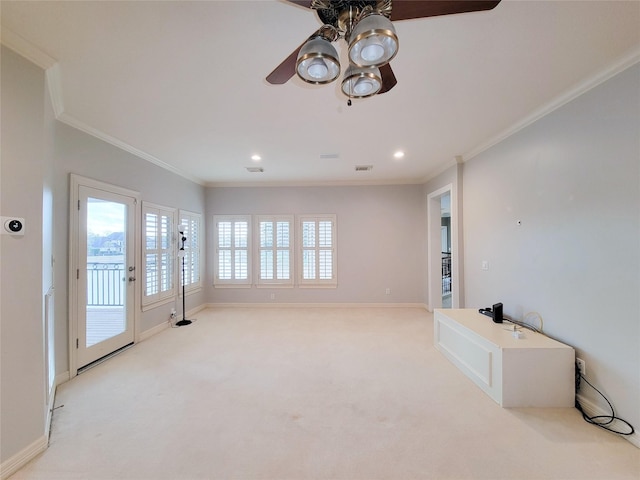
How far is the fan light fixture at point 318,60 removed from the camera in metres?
1.18

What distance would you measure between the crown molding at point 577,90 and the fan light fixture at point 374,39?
196 centimetres

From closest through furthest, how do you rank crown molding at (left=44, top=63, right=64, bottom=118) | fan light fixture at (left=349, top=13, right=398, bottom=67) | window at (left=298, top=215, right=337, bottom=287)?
fan light fixture at (left=349, top=13, right=398, bottom=67) < crown molding at (left=44, top=63, right=64, bottom=118) < window at (left=298, top=215, right=337, bottom=287)

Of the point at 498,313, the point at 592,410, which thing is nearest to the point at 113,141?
the point at 498,313

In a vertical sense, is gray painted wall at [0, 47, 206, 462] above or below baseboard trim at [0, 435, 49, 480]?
above

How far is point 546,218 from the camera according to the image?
250cm

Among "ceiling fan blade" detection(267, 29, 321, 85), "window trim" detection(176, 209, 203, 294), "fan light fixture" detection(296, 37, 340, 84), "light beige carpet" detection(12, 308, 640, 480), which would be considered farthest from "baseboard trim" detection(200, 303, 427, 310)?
"fan light fixture" detection(296, 37, 340, 84)

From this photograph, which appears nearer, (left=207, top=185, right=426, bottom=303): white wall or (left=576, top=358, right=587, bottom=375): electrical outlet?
(left=576, top=358, right=587, bottom=375): electrical outlet

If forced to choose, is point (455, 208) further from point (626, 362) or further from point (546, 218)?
point (626, 362)

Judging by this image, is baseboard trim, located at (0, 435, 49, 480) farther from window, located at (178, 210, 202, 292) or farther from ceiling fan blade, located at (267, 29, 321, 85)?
window, located at (178, 210, 202, 292)

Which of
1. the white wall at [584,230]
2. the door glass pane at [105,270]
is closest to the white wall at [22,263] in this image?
the door glass pane at [105,270]

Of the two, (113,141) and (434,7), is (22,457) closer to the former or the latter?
(113,141)

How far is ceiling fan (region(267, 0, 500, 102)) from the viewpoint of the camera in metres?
1.04

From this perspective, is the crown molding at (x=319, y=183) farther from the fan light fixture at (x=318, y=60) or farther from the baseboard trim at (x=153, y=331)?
the fan light fixture at (x=318, y=60)

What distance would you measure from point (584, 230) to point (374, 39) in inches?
91.8
